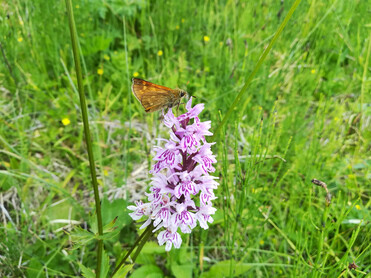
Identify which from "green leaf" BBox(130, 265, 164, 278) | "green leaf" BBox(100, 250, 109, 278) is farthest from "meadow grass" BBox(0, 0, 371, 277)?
"green leaf" BBox(100, 250, 109, 278)

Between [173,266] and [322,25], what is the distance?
10.1 feet

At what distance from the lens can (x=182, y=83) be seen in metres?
3.37

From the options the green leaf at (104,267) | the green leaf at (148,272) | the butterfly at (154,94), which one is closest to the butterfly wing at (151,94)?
the butterfly at (154,94)

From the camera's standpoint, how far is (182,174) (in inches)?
52.0

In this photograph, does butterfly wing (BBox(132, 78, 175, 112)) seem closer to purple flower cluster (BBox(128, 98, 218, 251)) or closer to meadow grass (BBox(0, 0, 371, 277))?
purple flower cluster (BBox(128, 98, 218, 251))

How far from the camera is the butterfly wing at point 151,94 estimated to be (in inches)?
59.9

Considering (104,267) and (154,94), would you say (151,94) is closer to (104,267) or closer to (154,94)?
(154,94)

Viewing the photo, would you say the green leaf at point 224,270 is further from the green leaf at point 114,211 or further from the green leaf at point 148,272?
the green leaf at point 114,211

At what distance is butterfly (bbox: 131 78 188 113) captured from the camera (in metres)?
1.52

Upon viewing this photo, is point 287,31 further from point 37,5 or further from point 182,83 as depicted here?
point 37,5

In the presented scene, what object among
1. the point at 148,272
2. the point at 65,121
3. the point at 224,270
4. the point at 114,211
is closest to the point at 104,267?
the point at 148,272

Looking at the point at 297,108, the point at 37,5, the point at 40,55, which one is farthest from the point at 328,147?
the point at 37,5

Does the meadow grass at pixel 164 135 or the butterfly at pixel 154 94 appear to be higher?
the butterfly at pixel 154 94

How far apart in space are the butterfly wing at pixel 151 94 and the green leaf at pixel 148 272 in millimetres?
1128
